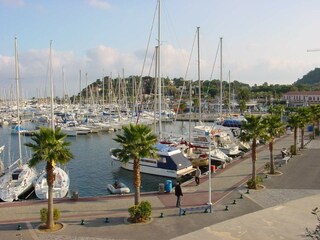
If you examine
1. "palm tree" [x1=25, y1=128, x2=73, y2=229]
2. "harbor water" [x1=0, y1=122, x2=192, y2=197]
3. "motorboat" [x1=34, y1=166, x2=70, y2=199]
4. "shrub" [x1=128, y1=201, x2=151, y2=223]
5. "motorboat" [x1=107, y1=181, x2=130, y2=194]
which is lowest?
"harbor water" [x1=0, y1=122, x2=192, y2=197]

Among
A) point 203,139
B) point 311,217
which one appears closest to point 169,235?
point 311,217

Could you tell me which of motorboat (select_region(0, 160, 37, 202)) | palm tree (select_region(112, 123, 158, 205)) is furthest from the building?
palm tree (select_region(112, 123, 158, 205))

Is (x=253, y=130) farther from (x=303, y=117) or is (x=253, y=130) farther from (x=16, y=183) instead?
(x=16, y=183)

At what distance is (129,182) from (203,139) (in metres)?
Result: 16.5

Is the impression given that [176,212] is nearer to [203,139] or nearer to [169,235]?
[169,235]

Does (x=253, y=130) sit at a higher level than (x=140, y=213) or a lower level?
higher

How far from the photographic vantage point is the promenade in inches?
745

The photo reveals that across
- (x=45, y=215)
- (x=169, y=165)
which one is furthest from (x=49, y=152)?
(x=169, y=165)

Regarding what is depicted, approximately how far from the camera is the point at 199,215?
21.9 metres

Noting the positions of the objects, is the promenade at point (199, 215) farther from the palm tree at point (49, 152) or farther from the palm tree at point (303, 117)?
the palm tree at point (303, 117)

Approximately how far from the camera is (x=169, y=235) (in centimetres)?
1866

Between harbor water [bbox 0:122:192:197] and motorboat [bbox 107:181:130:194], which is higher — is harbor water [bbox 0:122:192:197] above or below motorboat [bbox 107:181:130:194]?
below

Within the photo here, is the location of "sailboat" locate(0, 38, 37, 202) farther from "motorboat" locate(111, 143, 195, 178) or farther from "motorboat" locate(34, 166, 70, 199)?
"motorboat" locate(111, 143, 195, 178)

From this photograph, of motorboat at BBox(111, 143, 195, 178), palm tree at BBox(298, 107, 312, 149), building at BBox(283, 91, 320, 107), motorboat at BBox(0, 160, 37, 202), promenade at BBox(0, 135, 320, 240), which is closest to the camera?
promenade at BBox(0, 135, 320, 240)
